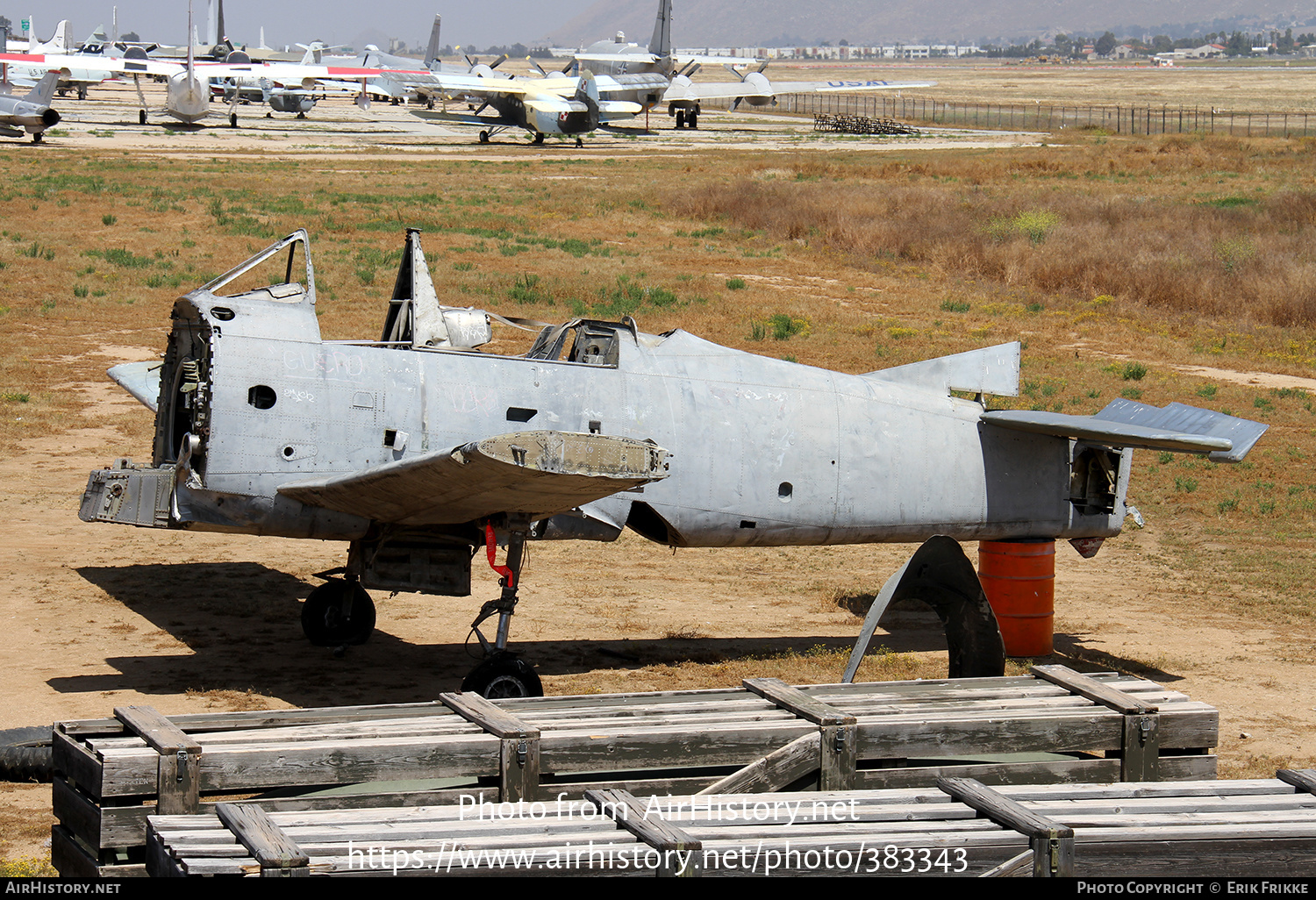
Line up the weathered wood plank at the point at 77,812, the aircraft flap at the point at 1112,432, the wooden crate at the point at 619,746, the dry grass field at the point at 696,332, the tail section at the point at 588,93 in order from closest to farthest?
1. the weathered wood plank at the point at 77,812
2. the wooden crate at the point at 619,746
3. the aircraft flap at the point at 1112,432
4. the dry grass field at the point at 696,332
5. the tail section at the point at 588,93

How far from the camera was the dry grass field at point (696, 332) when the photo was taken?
38.0 feet

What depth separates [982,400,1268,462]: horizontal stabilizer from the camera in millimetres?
11070

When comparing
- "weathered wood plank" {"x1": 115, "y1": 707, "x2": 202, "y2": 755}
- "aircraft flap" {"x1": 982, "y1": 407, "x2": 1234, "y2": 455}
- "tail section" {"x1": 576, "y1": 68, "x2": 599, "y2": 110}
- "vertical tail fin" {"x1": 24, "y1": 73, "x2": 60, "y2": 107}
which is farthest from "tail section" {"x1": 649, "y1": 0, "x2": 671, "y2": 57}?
"weathered wood plank" {"x1": 115, "y1": 707, "x2": 202, "y2": 755}

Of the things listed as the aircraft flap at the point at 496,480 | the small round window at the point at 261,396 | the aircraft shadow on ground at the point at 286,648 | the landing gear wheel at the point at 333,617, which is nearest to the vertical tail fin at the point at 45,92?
the aircraft shadow on ground at the point at 286,648

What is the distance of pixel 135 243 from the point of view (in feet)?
112

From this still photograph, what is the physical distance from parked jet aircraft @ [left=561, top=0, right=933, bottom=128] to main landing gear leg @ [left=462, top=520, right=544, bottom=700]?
82.0 metres

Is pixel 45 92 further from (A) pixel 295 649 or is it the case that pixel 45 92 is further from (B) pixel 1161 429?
(B) pixel 1161 429

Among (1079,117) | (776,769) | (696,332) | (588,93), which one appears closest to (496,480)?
(776,769)

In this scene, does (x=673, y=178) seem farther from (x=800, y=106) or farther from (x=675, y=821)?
(x=800, y=106)

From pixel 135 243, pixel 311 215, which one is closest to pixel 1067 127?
pixel 311 215

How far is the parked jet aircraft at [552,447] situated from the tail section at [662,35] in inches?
3669

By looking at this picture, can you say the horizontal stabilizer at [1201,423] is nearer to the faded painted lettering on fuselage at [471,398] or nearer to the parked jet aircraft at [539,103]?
the faded painted lettering on fuselage at [471,398]

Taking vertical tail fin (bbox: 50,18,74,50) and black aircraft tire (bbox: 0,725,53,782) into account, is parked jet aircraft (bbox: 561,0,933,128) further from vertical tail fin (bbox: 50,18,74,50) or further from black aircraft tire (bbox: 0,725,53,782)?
black aircraft tire (bbox: 0,725,53,782)

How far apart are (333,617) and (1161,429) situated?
298 inches
